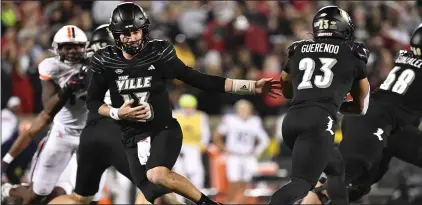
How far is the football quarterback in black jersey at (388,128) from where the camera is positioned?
733 cm

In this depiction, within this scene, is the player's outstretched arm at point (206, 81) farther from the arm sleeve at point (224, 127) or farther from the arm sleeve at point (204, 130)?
the arm sleeve at point (224, 127)

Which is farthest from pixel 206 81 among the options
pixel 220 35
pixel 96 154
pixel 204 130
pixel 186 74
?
pixel 220 35

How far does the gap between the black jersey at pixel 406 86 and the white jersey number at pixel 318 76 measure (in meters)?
1.22

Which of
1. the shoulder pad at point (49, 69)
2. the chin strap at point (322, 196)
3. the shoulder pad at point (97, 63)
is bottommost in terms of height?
the chin strap at point (322, 196)

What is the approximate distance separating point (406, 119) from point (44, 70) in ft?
9.77

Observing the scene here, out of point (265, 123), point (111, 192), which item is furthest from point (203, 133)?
point (111, 192)

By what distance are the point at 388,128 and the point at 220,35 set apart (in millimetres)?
7513

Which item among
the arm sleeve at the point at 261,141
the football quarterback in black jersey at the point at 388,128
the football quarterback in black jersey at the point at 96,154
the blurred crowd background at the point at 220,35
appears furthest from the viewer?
the arm sleeve at the point at 261,141

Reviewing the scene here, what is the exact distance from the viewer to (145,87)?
656 cm

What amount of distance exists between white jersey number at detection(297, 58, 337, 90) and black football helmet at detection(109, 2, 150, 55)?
1141mm

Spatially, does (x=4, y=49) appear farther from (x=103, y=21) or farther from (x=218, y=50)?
(x=218, y=50)

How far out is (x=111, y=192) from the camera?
35.5 feet

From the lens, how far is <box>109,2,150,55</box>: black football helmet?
651cm

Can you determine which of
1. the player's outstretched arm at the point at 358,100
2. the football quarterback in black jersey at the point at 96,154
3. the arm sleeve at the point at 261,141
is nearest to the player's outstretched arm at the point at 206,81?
the player's outstretched arm at the point at 358,100
